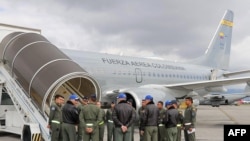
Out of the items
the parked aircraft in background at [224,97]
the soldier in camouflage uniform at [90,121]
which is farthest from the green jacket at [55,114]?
the parked aircraft in background at [224,97]

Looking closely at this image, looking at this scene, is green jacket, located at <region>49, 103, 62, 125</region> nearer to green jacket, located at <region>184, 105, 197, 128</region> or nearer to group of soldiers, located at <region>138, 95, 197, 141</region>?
group of soldiers, located at <region>138, 95, 197, 141</region>

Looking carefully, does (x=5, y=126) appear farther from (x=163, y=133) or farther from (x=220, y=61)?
(x=220, y=61)

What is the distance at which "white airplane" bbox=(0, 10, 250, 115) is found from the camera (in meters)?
9.39

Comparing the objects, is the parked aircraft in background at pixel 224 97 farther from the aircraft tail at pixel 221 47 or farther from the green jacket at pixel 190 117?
the green jacket at pixel 190 117

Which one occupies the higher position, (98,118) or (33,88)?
(33,88)

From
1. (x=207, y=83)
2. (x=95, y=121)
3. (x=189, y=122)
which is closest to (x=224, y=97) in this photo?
(x=207, y=83)

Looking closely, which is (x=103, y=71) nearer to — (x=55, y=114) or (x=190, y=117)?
(x=190, y=117)

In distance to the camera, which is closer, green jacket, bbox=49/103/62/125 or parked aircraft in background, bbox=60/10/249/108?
green jacket, bbox=49/103/62/125

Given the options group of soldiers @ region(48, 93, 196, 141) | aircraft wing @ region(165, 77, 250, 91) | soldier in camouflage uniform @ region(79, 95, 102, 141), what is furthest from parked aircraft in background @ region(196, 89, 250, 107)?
soldier in camouflage uniform @ region(79, 95, 102, 141)

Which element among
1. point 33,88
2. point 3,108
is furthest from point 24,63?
point 3,108

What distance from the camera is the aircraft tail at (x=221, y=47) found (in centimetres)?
2517

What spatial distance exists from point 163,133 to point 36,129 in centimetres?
322

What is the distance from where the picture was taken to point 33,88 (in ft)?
30.4

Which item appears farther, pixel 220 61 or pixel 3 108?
pixel 220 61
